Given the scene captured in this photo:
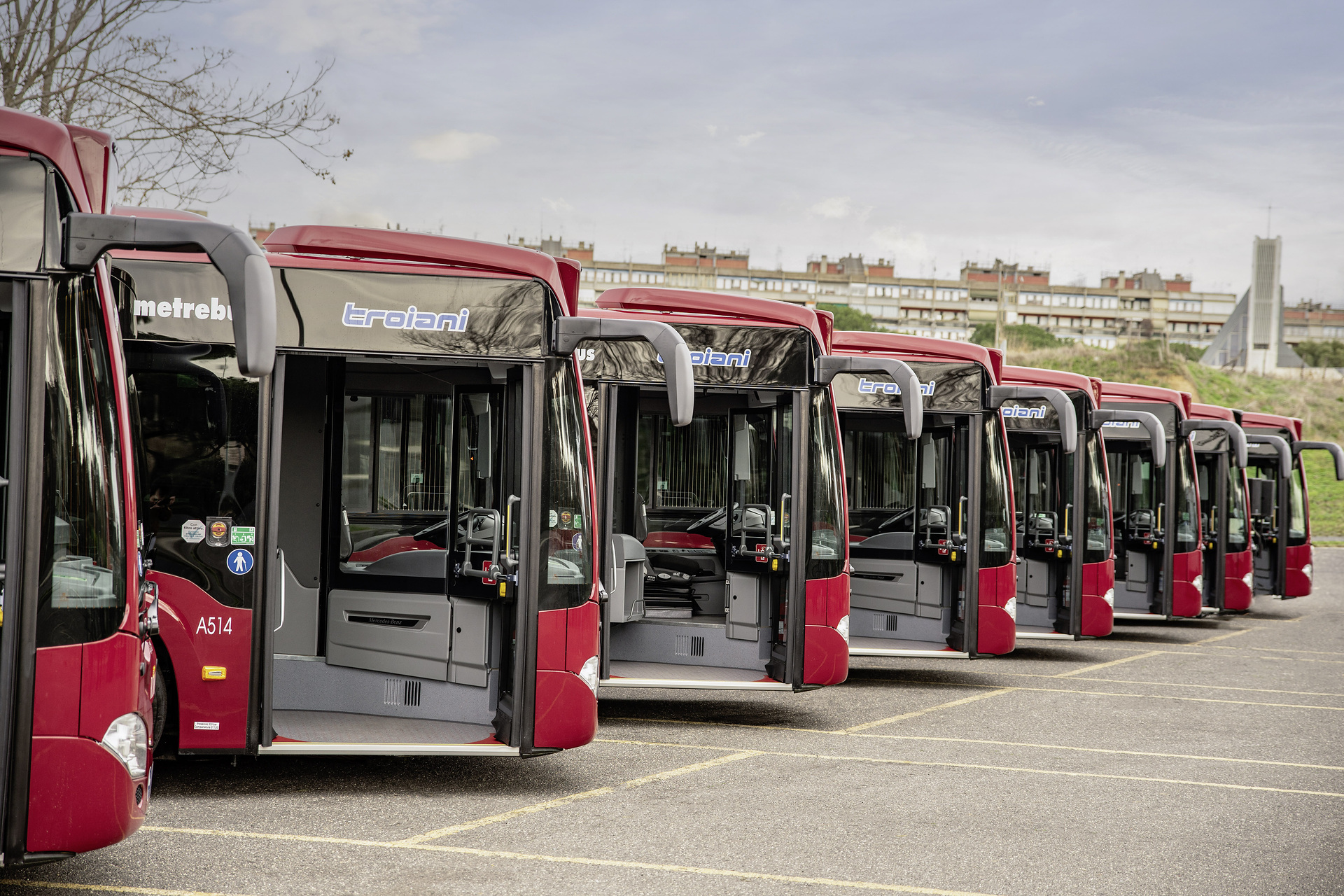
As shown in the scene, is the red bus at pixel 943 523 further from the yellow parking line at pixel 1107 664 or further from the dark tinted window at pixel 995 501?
the yellow parking line at pixel 1107 664

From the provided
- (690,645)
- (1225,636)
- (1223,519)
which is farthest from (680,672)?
Result: (1223,519)

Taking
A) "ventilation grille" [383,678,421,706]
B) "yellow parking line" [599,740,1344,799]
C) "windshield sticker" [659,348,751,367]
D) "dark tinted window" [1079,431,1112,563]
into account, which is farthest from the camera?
"dark tinted window" [1079,431,1112,563]

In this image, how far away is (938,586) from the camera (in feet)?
37.6

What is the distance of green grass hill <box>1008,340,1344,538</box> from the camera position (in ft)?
176

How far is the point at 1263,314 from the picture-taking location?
66250 millimetres

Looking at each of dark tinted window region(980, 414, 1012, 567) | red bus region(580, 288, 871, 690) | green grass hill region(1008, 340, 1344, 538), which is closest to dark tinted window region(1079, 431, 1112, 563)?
dark tinted window region(980, 414, 1012, 567)

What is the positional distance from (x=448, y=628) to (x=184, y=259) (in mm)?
2430

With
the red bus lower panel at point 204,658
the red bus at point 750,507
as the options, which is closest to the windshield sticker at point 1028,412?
the red bus at point 750,507

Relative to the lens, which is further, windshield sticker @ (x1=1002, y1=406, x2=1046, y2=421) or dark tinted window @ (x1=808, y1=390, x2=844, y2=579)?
windshield sticker @ (x1=1002, y1=406, x2=1046, y2=421)

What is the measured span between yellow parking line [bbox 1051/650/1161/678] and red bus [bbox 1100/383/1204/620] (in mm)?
1123

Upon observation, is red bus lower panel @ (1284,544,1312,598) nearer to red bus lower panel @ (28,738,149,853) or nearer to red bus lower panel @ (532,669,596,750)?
red bus lower panel @ (532,669,596,750)

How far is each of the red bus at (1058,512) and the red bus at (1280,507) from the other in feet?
19.4

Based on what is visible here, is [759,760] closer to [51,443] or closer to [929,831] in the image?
[929,831]

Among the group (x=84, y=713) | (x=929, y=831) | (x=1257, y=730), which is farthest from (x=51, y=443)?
(x=1257, y=730)
